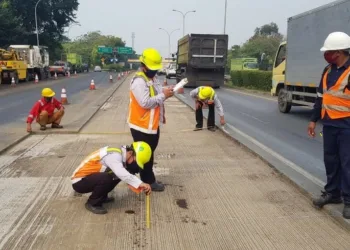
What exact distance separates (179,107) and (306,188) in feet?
37.3

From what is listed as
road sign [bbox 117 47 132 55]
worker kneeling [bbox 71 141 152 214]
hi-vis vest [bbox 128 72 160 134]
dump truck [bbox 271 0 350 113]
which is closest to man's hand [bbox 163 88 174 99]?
hi-vis vest [bbox 128 72 160 134]

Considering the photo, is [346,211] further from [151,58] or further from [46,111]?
[46,111]

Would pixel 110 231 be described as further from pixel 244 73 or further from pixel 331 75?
pixel 244 73

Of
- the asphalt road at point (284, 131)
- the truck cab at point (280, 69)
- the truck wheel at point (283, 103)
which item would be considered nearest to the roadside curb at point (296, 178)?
the asphalt road at point (284, 131)

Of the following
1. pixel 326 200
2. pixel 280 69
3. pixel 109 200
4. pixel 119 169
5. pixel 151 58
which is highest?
pixel 151 58

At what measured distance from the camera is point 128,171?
4590 mm

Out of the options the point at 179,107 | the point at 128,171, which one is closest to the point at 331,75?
the point at 128,171

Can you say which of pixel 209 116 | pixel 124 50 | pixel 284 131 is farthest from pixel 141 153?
pixel 124 50

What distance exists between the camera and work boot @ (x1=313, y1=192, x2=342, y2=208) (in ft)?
15.2

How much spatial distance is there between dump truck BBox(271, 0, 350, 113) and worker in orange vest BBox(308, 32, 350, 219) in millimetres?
6565

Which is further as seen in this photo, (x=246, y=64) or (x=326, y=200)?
(x=246, y=64)

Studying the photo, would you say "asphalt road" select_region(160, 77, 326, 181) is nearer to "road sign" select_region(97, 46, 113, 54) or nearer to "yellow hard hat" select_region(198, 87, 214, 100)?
"yellow hard hat" select_region(198, 87, 214, 100)

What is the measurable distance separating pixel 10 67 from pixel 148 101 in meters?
27.7

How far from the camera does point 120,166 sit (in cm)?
444
